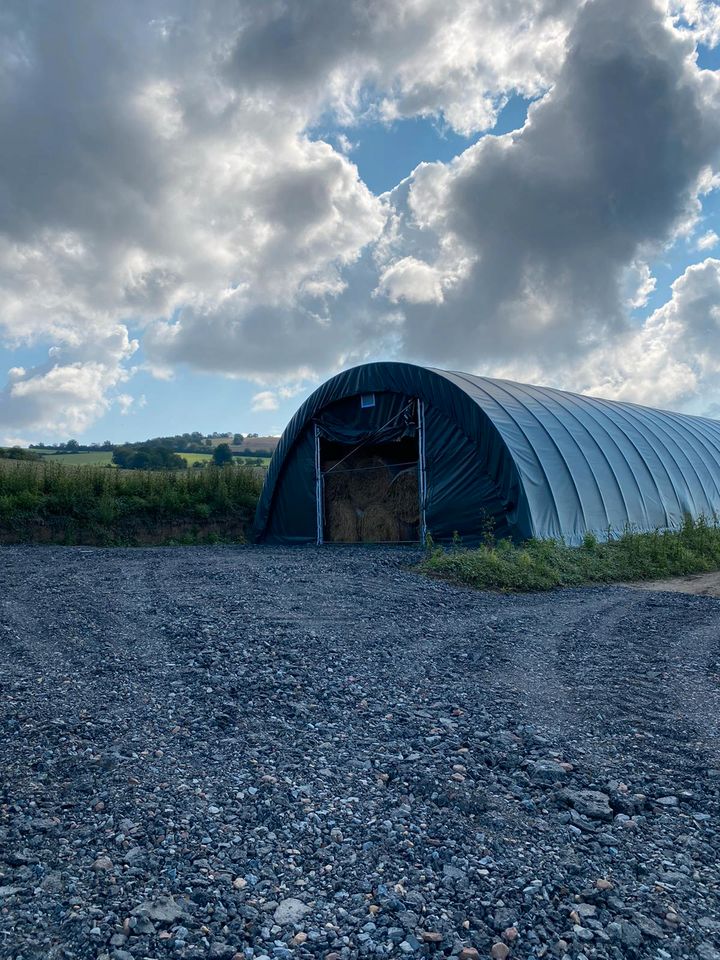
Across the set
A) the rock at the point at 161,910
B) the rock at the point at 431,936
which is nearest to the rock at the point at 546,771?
the rock at the point at 431,936

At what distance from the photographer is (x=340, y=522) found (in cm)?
2025

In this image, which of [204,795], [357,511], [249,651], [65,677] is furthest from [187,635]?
[357,511]

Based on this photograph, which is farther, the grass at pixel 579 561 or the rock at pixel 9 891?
the grass at pixel 579 561

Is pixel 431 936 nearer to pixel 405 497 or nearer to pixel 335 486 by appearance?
pixel 405 497

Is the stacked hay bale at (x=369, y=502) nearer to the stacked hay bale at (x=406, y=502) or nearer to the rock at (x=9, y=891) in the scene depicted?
the stacked hay bale at (x=406, y=502)

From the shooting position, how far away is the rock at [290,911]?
270 centimetres

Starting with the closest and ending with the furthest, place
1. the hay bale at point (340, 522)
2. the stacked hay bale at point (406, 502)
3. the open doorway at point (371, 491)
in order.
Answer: the stacked hay bale at point (406, 502) < the open doorway at point (371, 491) < the hay bale at point (340, 522)

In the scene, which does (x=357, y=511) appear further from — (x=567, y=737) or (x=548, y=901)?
(x=548, y=901)

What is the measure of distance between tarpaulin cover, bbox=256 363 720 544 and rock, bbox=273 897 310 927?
1211 cm

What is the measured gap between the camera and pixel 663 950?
2.54m

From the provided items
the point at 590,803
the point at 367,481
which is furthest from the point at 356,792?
the point at 367,481

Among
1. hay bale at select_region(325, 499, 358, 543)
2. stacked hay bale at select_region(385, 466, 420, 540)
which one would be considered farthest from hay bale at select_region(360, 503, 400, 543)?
hay bale at select_region(325, 499, 358, 543)

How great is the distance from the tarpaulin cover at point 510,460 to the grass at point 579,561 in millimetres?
1019

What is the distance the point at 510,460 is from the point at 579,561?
2.88 m
